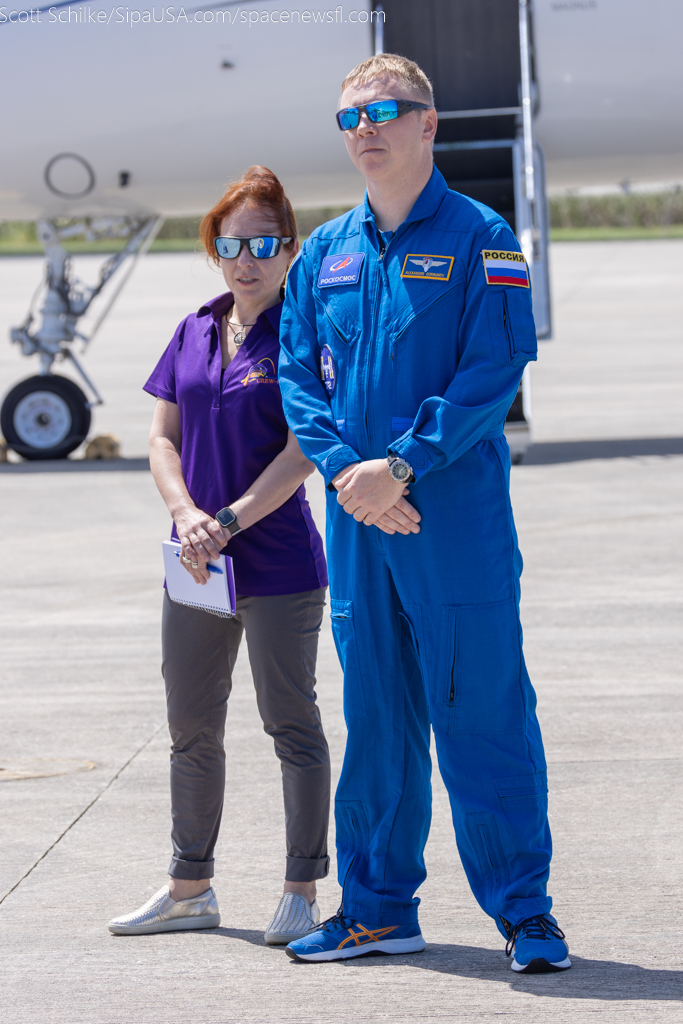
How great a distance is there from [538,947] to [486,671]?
0.62 meters

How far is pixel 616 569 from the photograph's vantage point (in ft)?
23.0

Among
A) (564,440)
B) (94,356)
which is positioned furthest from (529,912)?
(94,356)

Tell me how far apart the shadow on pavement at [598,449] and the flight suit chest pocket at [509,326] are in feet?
25.1

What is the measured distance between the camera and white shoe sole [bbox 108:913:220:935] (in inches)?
125

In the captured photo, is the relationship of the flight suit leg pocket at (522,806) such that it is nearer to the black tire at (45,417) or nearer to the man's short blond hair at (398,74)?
the man's short blond hair at (398,74)

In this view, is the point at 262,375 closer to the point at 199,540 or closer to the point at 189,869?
the point at 199,540

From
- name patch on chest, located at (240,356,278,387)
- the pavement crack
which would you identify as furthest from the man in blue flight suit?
the pavement crack

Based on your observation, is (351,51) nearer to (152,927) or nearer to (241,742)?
(241,742)

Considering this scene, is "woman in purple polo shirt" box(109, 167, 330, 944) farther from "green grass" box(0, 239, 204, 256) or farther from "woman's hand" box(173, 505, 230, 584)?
"green grass" box(0, 239, 204, 256)

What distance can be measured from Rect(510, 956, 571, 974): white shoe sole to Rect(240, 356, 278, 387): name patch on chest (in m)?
1.49

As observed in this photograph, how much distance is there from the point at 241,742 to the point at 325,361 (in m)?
2.02

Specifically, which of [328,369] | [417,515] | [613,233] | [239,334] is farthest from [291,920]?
[613,233]

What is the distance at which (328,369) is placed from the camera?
301cm

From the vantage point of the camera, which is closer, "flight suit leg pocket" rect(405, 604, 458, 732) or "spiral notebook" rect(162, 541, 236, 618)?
"flight suit leg pocket" rect(405, 604, 458, 732)
